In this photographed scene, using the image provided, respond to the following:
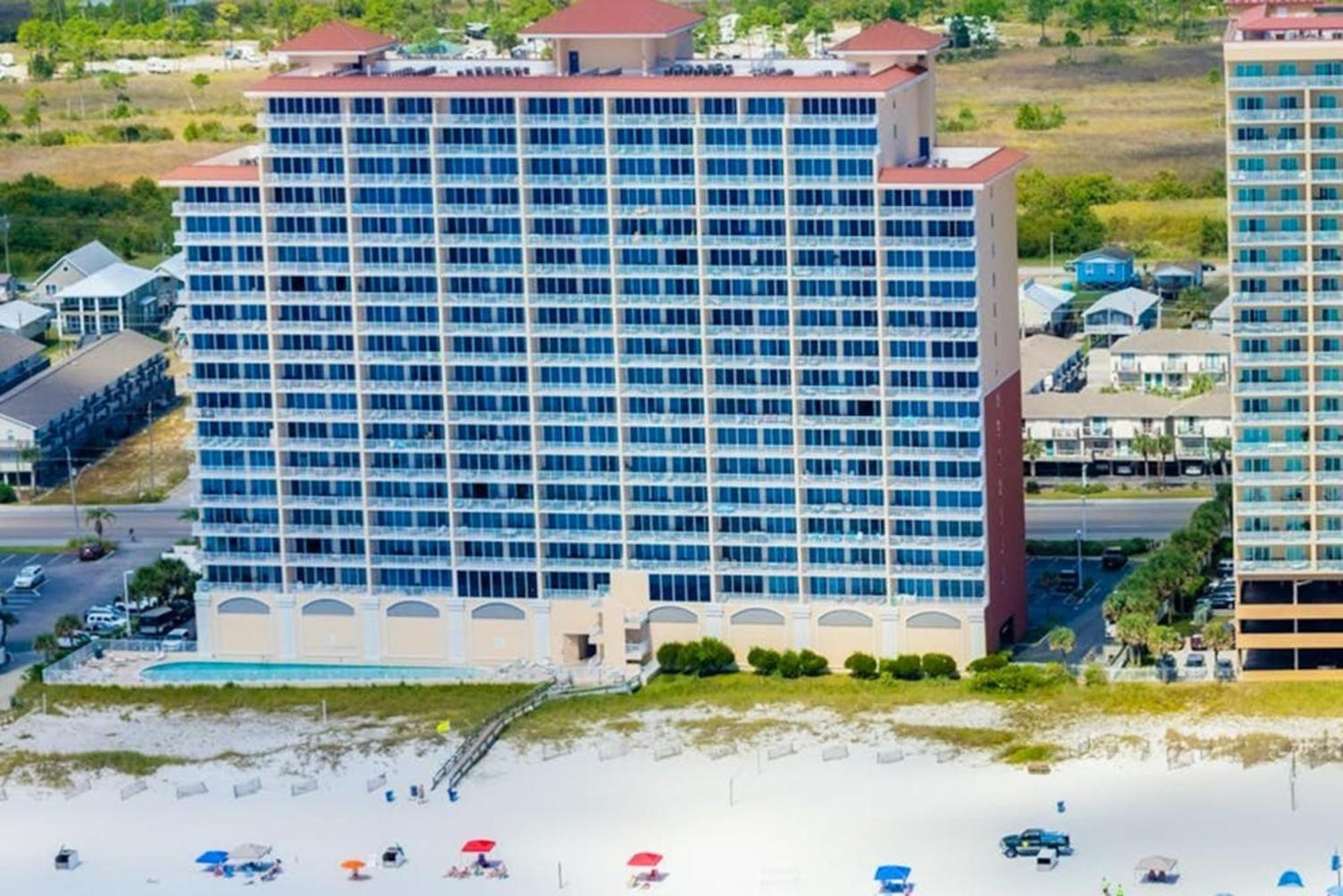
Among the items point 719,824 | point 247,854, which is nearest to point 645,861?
point 719,824

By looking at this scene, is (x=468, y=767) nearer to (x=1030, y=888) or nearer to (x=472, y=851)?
(x=472, y=851)

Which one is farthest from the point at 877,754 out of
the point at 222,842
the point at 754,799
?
the point at 222,842

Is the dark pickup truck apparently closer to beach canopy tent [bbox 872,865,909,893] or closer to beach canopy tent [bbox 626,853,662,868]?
beach canopy tent [bbox 872,865,909,893]

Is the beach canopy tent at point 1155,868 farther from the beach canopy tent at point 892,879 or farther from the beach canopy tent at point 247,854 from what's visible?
the beach canopy tent at point 247,854

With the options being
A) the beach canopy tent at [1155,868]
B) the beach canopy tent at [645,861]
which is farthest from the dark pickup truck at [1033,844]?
the beach canopy tent at [645,861]

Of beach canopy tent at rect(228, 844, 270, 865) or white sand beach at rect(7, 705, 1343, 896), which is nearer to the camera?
white sand beach at rect(7, 705, 1343, 896)

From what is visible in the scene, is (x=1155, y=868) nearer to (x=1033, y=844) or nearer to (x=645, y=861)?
(x=1033, y=844)

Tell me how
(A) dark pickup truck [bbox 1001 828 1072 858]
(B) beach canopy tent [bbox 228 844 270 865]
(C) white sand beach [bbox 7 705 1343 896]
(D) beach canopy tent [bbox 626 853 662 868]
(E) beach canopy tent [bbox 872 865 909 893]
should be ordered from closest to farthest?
(E) beach canopy tent [bbox 872 865 909 893]
(C) white sand beach [bbox 7 705 1343 896]
(A) dark pickup truck [bbox 1001 828 1072 858]
(D) beach canopy tent [bbox 626 853 662 868]
(B) beach canopy tent [bbox 228 844 270 865]

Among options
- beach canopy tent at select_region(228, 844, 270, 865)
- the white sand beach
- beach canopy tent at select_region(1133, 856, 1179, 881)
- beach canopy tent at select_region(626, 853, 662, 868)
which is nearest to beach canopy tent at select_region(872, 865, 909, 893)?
the white sand beach
